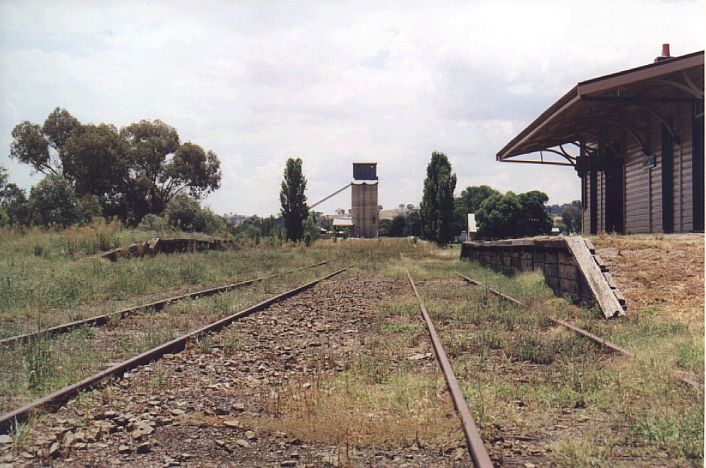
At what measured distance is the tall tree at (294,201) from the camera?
179ft

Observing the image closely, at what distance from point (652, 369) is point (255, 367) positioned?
3.30m

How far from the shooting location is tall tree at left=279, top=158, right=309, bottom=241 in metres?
54.5

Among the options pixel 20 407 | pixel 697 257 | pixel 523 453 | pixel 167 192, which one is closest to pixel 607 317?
pixel 697 257

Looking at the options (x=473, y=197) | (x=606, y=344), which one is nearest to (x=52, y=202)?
(x=606, y=344)

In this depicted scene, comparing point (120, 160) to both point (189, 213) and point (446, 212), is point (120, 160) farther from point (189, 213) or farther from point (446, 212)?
point (446, 212)

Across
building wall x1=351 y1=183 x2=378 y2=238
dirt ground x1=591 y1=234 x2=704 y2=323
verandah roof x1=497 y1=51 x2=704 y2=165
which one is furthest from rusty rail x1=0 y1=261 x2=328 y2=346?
building wall x1=351 y1=183 x2=378 y2=238

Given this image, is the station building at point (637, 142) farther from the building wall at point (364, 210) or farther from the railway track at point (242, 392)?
the building wall at point (364, 210)

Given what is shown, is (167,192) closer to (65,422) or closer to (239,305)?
(239,305)

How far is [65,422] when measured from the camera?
395cm

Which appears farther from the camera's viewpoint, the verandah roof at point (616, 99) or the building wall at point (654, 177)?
the building wall at point (654, 177)

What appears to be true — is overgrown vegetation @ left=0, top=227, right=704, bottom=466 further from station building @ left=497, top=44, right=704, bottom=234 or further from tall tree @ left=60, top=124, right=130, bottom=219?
tall tree @ left=60, top=124, right=130, bottom=219

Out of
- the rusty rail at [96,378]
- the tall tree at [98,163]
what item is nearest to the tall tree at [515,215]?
the tall tree at [98,163]

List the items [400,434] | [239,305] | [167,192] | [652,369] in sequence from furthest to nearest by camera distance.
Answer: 1. [167,192]
2. [239,305]
3. [652,369]
4. [400,434]

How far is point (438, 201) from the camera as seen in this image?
59062 mm
